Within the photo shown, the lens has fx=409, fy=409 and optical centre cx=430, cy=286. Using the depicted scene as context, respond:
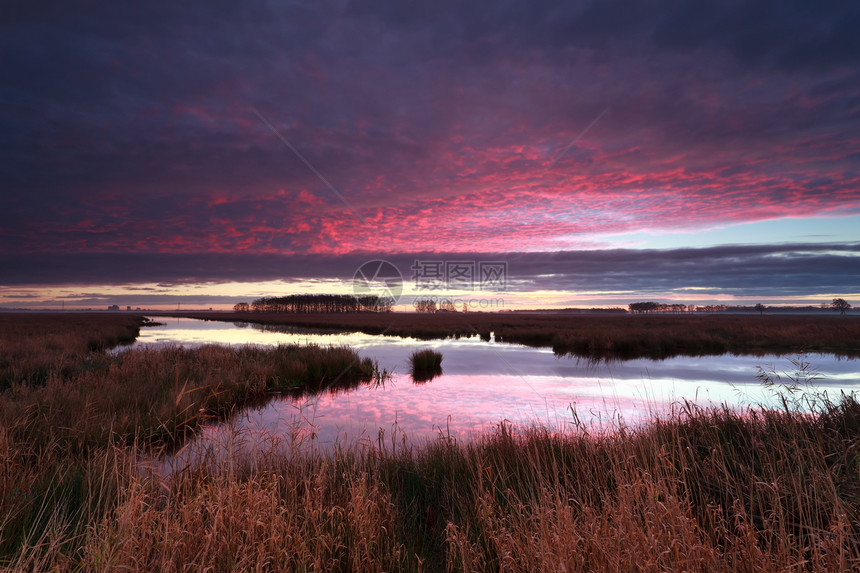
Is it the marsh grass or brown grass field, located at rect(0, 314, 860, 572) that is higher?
brown grass field, located at rect(0, 314, 860, 572)

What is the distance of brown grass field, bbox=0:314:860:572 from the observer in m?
3.22

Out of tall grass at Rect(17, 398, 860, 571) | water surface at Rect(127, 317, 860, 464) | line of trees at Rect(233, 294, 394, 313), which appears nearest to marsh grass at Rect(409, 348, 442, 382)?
water surface at Rect(127, 317, 860, 464)

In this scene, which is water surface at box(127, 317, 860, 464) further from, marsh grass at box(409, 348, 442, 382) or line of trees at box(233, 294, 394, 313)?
line of trees at box(233, 294, 394, 313)

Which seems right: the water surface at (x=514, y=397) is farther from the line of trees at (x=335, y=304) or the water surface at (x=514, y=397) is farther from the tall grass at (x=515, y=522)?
the line of trees at (x=335, y=304)

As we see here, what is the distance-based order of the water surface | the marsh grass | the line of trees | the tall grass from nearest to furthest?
the tall grass, the water surface, the marsh grass, the line of trees

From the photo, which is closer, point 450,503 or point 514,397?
point 450,503

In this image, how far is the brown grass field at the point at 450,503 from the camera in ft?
10.6

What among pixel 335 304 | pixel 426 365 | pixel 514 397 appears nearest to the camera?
pixel 514 397

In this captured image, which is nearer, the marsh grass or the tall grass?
the tall grass

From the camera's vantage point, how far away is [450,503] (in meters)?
5.75

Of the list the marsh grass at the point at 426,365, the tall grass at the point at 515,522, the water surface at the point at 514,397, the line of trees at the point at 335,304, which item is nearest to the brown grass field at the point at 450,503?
the tall grass at the point at 515,522

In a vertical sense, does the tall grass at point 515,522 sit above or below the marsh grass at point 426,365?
above

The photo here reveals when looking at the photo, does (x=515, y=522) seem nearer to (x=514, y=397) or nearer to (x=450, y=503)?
(x=450, y=503)

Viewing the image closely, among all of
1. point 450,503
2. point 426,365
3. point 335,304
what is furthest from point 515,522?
point 335,304
